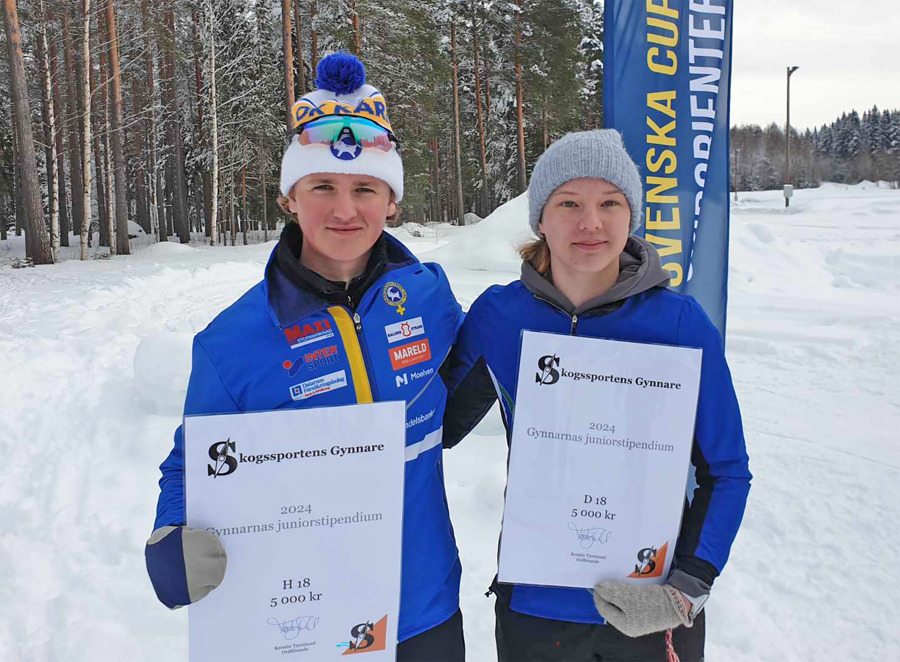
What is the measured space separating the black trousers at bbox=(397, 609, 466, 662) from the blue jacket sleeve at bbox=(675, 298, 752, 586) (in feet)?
2.42

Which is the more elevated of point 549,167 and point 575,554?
point 549,167

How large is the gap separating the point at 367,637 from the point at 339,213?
119 centimetres

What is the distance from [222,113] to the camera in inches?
931

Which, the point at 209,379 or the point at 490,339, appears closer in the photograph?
the point at 209,379

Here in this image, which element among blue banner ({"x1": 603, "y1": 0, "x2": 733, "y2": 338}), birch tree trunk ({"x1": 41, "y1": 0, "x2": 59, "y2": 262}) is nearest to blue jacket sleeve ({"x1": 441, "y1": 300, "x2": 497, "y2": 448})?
blue banner ({"x1": 603, "y1": 0, "x2": 733, "y2": 338})

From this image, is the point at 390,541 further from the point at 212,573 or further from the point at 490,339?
the point at 490,339

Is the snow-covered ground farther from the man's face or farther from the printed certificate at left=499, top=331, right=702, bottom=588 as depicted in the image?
the man's face

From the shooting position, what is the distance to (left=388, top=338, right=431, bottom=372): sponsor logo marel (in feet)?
5.50

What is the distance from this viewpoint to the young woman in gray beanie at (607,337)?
158 centimetres

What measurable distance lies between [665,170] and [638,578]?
2964 millimetres

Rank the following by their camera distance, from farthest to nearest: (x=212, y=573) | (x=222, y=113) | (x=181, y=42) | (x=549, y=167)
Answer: (x=181, y=42), (x=222, y=113), (x=549, y=167), (x=212, y=573)

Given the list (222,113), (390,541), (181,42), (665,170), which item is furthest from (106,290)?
(181,42)
